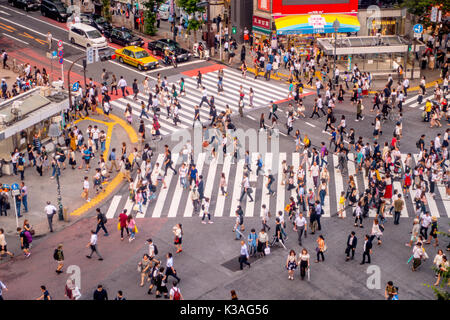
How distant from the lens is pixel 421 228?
32.0 m

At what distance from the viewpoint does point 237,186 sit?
3766 cm

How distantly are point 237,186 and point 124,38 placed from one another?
25163mm

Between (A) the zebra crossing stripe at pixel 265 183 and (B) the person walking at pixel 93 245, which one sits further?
(A) the zebra crossing stripe at pixel 265 183

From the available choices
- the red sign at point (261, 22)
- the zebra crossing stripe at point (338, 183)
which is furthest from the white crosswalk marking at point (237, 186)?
the red sign at point (261, 22)

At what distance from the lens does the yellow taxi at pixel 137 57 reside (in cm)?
5385

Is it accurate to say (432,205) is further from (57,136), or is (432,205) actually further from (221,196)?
(57,136)

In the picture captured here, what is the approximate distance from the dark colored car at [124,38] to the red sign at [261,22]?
9.32 meters

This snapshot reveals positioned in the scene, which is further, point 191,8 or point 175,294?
point 191,8

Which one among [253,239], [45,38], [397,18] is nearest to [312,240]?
[253,239]

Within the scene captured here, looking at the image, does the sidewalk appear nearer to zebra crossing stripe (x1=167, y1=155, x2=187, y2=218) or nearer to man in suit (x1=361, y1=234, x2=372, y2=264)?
zebra crossing stripe (x1=167, y1=155, x2=187, y2=218)

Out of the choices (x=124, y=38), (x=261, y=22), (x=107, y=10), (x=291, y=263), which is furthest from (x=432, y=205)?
(x=107, y=10)

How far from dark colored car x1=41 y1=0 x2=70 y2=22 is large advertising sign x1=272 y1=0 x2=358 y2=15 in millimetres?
19753

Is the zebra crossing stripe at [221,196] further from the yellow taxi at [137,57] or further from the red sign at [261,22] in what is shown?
the red sign at [261,22]

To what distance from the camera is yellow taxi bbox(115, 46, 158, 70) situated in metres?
53.8
